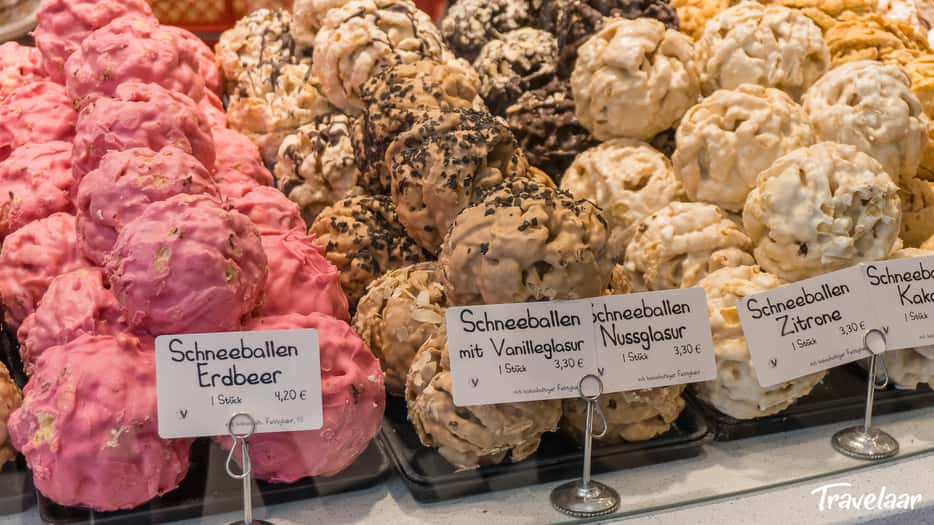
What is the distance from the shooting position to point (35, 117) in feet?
6.32

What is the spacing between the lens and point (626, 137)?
6.23 feet

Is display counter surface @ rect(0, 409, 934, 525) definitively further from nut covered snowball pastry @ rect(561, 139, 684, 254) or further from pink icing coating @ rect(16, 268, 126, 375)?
nut covered snowball pastry @ rect(561, 139, 684, 254)

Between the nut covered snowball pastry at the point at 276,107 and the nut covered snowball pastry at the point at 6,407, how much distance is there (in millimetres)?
837

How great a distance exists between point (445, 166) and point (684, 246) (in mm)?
412

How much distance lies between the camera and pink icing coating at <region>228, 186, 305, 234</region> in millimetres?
1673

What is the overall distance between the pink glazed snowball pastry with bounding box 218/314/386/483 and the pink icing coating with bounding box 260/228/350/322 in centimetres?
7

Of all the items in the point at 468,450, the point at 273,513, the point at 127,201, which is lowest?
the point at 273,513

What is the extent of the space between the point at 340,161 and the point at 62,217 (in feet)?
1.78

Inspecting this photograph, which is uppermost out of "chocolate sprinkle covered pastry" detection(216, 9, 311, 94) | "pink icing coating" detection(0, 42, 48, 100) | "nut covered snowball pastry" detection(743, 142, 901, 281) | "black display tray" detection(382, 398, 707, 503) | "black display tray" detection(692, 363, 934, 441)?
"nut covered snowball pastry" detection(743, 142, 901, 281)

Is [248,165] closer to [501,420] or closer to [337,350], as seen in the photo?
[337,350]

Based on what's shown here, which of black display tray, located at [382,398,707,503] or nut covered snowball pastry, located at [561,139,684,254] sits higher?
nut covered snowball pastry, located at [561,139,684,254]

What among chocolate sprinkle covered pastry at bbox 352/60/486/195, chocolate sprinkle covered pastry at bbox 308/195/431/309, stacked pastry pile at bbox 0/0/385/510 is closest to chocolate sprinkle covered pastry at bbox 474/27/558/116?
chocolate sprinkle covered pastry at bbox 352/60/486/195

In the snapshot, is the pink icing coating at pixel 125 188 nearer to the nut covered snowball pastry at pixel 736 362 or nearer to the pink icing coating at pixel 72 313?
the pink icing coating at pixel 72 313

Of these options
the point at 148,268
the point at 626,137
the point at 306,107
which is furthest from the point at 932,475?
the point at 306,107
